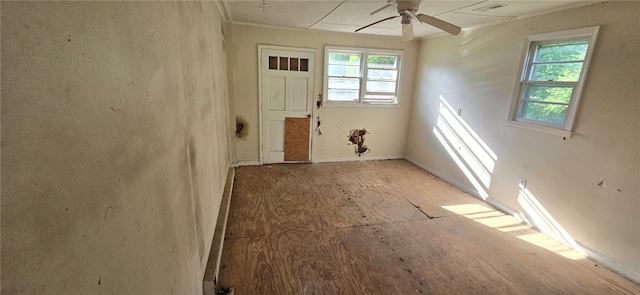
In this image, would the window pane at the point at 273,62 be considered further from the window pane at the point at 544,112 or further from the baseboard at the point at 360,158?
the window pane at the point at 544,112

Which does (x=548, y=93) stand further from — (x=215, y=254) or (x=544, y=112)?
(x=215, y=254)

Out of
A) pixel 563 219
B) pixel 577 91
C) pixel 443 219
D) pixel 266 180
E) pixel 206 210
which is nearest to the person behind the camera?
pixel 206 210

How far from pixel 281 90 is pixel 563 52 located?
3611mm

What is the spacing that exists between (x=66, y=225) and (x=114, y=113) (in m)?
0.30

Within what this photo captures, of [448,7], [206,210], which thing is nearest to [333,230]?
[206,210]

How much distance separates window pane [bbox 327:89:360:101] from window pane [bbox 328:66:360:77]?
11.2 inches

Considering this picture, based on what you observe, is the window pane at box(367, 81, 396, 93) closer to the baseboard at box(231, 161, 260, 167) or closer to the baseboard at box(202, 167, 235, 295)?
the baseboard at box(231, 161, 260, 167)

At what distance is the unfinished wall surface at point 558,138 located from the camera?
→ 2232 millimetres

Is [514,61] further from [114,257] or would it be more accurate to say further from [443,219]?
[114,257]

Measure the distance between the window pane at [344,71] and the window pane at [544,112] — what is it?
8.51ft

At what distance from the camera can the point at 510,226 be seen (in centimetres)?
300

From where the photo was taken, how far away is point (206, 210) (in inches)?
76.9

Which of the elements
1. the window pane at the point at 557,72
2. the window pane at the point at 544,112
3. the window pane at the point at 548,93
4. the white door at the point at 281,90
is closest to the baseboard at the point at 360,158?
the white door at the point at 281,90

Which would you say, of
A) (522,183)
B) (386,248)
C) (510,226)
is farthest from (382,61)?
(386,248)
